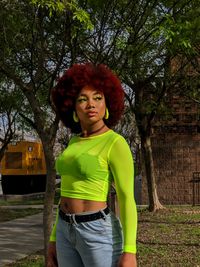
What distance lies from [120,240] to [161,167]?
15628 mm

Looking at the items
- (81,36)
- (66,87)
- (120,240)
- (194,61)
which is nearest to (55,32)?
(81,36)

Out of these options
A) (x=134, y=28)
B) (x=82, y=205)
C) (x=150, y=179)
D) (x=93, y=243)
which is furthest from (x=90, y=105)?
(x=150, y=179)

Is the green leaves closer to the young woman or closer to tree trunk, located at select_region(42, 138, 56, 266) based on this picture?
tree trunk, located at select_region(42, 138, 56, 266)

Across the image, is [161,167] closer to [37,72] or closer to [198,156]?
[198,156]

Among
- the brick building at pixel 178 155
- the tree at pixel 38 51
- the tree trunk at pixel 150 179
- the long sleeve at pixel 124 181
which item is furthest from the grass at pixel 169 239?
the long sleeve at pixel 124 181

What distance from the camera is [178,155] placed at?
1845 centimetres

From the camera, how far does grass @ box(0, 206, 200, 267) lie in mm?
7625

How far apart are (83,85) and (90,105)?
0.14 meters

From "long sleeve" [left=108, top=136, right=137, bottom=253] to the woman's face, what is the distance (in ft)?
0.75

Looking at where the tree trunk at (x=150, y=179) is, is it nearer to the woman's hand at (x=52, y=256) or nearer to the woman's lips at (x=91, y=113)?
the woman's hand at (x=52, y=256)

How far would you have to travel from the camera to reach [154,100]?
14.5 m

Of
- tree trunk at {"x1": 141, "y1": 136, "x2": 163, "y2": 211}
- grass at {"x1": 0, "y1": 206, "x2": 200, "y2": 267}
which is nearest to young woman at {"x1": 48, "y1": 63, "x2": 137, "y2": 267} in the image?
grass at {"x1": 0, "y1": 206, "x2": 200, "y2": 267}

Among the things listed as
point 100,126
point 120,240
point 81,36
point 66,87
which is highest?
point 81,36

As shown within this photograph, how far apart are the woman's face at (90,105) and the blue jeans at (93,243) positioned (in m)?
0.56
